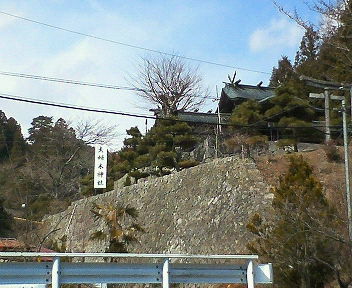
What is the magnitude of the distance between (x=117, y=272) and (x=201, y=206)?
57.5 ft

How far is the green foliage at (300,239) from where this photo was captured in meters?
13.3

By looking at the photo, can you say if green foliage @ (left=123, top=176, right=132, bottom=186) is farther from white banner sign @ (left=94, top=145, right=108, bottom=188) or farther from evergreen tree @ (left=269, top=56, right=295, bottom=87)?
evergreen tree @ (left=269, top=56, right=295, bottom=87)

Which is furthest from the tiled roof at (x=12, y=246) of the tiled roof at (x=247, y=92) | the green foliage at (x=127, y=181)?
the tiled roof at (x=247, y=92)

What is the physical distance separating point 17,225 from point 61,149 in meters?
11.8

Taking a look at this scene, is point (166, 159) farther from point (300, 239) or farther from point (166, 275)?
point (166, 275)

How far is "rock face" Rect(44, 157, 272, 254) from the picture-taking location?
867 inches

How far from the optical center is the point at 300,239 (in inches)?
530

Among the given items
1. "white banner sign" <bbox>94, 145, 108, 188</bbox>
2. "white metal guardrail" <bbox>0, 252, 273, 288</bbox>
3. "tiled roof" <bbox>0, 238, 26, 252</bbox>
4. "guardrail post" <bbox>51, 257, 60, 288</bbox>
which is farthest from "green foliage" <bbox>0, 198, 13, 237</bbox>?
"guardrail post" <bbox>51, 257, 60, 288</bbox>

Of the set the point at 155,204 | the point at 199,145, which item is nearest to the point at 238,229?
the point at 155,204

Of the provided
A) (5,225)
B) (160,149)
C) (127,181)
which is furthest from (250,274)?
(5,225)

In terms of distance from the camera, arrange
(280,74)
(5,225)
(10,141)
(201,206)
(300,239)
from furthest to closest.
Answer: (10,141)
(280,74)
(5,225)
(201,206)
(300,239)

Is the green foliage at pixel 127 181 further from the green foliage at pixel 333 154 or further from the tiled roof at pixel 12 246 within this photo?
the green foliage at pixel 333 154

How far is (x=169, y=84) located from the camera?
140 feet

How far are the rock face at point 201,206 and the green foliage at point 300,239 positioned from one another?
6.09 m
